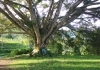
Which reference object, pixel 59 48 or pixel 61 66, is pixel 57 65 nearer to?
pixel 61 66

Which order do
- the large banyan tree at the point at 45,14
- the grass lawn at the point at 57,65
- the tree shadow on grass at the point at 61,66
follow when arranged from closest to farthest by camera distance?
the tree shadow on grass at the point at 61,66, the grass lawn at the point at 57,65, the large banyan tree at the point at 45,14

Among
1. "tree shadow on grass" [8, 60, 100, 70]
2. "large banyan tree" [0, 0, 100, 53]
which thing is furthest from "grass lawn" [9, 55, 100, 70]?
"large banyan tree" [0, 0, 100, 53]

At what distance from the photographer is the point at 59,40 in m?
36.7

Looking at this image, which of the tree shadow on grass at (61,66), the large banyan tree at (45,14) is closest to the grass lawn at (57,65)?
the tree shadow on grass at (61,66)

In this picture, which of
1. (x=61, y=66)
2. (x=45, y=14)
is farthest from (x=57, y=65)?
(x=45, y=14)

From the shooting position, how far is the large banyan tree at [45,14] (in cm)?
2833

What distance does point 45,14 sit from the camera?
3189 cm

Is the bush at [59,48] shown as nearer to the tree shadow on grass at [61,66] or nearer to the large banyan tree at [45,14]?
the large banyan tree at [45,14]

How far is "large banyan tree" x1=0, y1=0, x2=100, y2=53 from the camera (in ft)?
92.9

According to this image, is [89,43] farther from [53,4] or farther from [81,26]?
[53,4]

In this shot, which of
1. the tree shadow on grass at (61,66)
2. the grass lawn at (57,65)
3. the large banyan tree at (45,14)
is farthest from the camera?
the large banyan tree at (45,14)

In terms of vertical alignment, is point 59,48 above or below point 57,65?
above

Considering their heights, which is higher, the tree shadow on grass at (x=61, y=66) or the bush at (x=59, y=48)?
the bush at (x=59, y=48)

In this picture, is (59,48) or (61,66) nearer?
(61,66)
